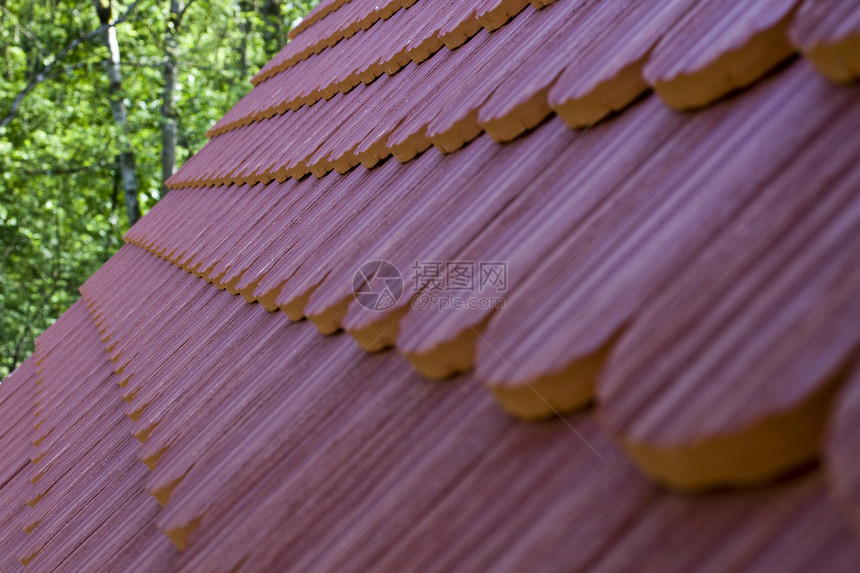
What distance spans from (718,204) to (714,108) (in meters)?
0.18

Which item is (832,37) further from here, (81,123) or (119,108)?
(81,123)

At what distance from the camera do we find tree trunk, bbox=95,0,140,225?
11.9 metres

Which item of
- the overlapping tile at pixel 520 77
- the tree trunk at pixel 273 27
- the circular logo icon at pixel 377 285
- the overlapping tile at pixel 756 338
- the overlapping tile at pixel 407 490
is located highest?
the overlapping tile at pixel 520 77

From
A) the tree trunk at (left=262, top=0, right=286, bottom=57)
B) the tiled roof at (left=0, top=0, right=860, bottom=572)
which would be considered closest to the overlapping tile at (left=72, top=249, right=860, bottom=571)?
the tiled roof at (left=0, top=0, right=860, bottom=572)

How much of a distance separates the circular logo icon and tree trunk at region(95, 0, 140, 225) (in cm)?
1120

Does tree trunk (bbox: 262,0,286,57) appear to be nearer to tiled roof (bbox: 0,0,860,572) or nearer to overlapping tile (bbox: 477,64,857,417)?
tiled roof (bbox: 0,0,860,572)

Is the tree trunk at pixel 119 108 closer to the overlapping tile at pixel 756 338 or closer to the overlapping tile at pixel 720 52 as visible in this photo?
the overlapping tile at pixel 720 52

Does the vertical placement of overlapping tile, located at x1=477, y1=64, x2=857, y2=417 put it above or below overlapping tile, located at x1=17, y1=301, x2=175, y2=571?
above

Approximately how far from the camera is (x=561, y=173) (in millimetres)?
1037

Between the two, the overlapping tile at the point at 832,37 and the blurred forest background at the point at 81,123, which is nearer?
the overlapping tile at the point at 832,37

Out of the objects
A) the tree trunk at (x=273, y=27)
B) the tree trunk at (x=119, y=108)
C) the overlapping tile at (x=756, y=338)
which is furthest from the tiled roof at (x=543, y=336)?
the tree trunk at (x=273, y=27)

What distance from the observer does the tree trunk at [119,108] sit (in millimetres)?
11867

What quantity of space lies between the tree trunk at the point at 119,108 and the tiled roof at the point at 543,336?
35.6 ft

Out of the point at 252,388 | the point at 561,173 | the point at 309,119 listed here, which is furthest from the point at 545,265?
the point at 309,119
